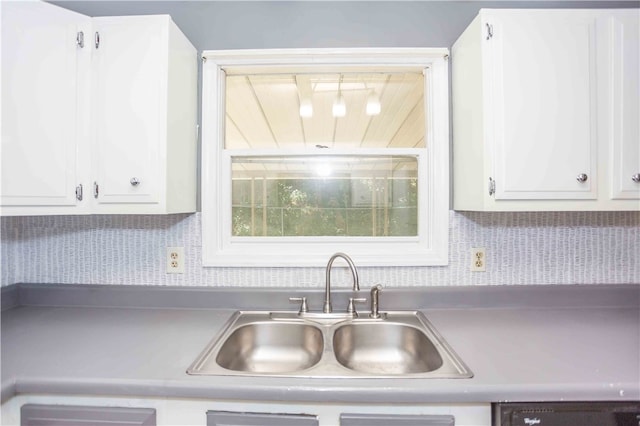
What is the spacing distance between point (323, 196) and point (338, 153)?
8.9 inches

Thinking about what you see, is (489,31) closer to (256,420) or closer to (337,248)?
(337,248)

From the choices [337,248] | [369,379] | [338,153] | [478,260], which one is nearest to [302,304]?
[337,248]

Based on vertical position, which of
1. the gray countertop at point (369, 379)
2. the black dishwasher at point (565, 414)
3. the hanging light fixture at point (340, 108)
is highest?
the hanging light fixture at point (340, 108)

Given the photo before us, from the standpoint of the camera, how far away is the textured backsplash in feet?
4.80

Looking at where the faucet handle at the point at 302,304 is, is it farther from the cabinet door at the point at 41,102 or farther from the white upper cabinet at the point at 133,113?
the cabinet door at the point at 41,102

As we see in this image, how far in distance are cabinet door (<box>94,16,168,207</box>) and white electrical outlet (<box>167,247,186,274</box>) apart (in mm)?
358

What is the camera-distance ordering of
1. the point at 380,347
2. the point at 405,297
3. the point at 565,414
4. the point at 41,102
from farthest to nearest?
the point at 405,297
the point at 380,347
the point at 41,102
the point at 565,414

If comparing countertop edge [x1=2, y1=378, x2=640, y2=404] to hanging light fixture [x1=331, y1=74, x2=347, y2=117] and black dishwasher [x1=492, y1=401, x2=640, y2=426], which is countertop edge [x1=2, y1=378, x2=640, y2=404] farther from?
hanging light fixture [x1=331, y1=74, x2=347, y2=117]

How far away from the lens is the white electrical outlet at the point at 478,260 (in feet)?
4.81

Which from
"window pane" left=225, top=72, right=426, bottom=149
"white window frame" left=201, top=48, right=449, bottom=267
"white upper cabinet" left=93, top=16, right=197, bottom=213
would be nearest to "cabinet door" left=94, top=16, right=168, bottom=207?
"white upper cabinet" left=93, top=16, right=197, bottom=213

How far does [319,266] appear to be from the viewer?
1.48 m

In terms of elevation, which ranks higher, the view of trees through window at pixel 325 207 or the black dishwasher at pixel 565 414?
the view of trees through window at pixel 325 207

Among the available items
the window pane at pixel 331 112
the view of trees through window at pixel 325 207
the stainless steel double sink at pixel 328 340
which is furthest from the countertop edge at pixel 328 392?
the window pane at pixel 331 112

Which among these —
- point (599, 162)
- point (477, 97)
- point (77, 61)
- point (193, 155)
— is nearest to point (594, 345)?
point (599, 162)
